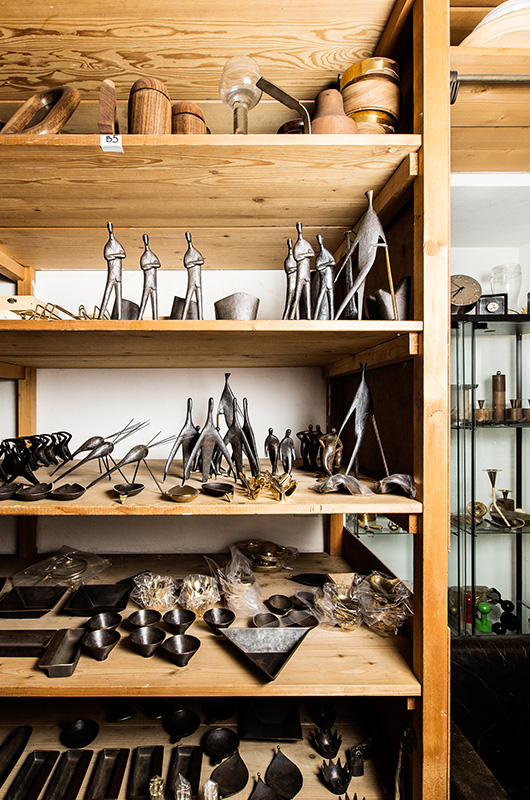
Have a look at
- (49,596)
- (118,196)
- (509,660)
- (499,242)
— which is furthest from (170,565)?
(499,242)

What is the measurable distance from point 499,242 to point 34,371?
2.25 m

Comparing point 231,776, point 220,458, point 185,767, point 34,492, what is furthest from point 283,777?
point 34,492

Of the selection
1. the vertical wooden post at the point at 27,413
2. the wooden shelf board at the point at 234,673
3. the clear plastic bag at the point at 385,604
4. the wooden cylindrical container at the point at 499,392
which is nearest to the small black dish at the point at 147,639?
the wooden shelf board at the point at 234,673

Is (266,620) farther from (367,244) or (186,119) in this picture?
(186,119)

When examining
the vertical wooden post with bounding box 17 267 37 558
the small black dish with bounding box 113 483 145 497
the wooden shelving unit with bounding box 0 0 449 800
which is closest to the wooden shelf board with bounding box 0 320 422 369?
the wooden shelving unit with bounding box 0 0 449 800

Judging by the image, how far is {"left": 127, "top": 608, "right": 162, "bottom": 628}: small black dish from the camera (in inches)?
43.7

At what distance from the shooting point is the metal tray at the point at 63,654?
92cm

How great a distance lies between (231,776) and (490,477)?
1.66 metres

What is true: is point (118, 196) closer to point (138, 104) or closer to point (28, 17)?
point (138, 104)

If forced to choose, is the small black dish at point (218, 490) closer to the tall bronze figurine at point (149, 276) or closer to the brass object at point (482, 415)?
the tall bronze figurine at point (149, 276)

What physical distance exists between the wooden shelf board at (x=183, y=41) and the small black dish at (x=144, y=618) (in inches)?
58.9

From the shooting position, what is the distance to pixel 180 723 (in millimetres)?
1173

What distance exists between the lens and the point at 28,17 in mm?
975

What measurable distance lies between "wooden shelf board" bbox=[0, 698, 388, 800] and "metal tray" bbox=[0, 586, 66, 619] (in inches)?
13.0
